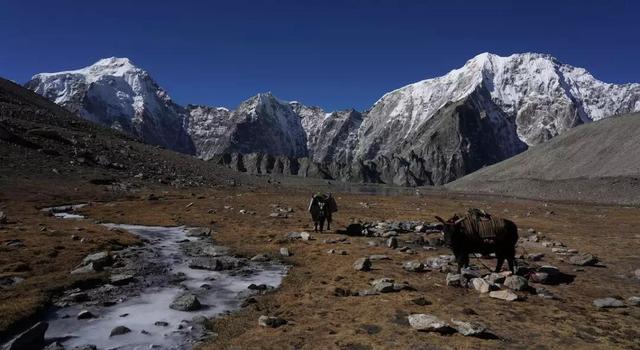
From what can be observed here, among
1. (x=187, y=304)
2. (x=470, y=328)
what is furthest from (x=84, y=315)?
(x=470, y=328)

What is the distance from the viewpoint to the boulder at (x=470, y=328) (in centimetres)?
1214

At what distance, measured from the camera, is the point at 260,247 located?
26.3 m

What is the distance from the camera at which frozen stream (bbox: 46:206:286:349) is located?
1246 centimetres

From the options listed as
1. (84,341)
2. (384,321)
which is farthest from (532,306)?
(84,341)

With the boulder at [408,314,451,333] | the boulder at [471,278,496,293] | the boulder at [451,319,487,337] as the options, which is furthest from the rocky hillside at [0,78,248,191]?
the boulder at [451,319,487,337]

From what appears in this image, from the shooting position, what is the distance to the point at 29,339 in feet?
37.2

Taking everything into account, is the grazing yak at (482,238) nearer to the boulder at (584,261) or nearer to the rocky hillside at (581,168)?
the boulder at (584,261)

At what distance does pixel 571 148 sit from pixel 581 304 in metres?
174

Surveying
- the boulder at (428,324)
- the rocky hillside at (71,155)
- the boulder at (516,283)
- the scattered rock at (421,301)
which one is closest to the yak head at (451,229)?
the boulder at (516,283)

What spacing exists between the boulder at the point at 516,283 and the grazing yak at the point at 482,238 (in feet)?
7.18

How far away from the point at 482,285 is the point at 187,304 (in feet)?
33.4

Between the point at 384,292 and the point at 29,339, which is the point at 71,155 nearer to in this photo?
the point at 29,339

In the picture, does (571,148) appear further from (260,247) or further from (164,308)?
(164,308)

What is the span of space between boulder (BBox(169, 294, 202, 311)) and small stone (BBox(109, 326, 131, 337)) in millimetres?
2123
